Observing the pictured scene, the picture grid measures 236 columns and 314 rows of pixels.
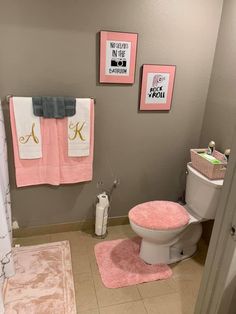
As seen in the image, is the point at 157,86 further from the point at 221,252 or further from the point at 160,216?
the point at 221,252

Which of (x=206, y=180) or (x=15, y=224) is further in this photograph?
(x=15, y=224)

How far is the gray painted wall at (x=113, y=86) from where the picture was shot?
5.36 ft

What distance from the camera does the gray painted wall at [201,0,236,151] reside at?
1753mm

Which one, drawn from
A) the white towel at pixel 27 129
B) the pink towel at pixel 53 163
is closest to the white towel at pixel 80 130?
the pink towel at pixel 53 163

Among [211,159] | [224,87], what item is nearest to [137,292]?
[211,159]

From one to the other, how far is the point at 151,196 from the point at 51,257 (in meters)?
1.02

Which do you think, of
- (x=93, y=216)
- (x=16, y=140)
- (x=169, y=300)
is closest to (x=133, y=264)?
(x=169, y=300)

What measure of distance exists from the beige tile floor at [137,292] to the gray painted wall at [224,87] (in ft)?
3.28

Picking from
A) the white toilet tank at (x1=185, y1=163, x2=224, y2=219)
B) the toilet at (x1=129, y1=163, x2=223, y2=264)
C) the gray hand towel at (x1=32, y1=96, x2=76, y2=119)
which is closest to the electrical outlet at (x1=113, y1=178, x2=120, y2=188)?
the toilet at (x1=129, y1=163, x2=223, y2=264)

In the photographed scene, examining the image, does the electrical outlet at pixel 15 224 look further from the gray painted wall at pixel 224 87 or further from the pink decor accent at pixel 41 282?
the gray painted wall at pixel 224 87

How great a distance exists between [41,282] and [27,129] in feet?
3.53

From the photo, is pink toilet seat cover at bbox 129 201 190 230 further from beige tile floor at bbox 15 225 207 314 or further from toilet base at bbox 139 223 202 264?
beige tile floor at bbox 15 225 207 314

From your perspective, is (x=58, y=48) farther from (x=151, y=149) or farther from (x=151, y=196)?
(x=151, y=196)

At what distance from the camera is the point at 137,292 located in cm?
167
